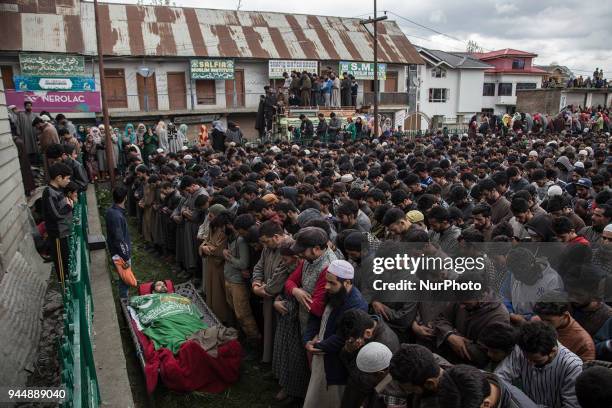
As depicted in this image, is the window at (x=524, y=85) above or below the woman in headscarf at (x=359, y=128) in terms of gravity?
above

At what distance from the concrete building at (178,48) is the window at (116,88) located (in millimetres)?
51

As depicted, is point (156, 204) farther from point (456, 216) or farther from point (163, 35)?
point (163, 35)

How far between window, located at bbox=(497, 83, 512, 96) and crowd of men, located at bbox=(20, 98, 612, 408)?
36.3m

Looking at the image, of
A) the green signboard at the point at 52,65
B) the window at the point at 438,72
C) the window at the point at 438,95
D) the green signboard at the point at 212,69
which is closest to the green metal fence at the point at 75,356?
the green signboard at the point at 52,65

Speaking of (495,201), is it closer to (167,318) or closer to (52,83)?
(167,318)

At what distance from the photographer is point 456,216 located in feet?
16.5

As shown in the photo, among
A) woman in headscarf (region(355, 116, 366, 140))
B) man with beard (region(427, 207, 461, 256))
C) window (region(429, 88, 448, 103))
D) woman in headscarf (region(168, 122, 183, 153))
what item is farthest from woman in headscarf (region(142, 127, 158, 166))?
window (region(429, 88, 448, 103))

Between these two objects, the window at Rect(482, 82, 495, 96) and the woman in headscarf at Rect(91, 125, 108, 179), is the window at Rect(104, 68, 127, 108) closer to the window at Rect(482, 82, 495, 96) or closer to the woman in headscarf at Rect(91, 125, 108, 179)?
the woman in headscarf at Rect(91, 125, 108, 179)

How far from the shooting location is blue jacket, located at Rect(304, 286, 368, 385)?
343 cm

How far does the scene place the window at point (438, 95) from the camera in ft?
121

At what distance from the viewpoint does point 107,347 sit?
4.66 m

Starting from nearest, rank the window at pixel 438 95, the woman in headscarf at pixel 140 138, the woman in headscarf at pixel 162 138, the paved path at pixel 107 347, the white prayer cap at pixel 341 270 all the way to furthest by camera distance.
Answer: the white prayer cap at pixel 341 270, the paved path at pixel 107 347, the woman in headscarf at pixel 140 138, the woman in headscarf at pixel 162 138, the window at pixel 438 95

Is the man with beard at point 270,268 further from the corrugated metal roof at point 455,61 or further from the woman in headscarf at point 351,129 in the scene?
the corrugated metal roof at point 455,61

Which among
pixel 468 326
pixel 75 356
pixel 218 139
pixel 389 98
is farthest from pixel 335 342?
pixel 389 98
